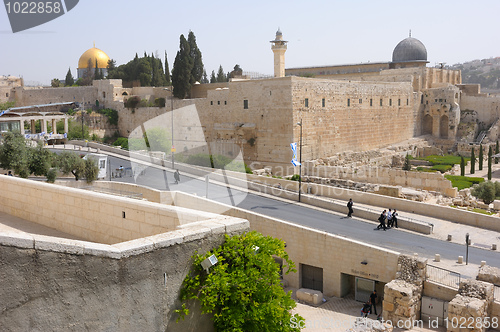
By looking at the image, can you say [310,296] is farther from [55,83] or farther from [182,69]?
[55,83]

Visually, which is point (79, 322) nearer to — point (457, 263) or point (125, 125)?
point (457, 263)

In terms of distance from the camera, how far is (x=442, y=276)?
35.6 ft

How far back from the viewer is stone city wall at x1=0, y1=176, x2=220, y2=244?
5.53 m

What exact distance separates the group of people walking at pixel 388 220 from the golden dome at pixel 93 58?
43237 mm

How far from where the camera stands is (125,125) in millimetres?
38688

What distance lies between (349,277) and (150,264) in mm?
8990

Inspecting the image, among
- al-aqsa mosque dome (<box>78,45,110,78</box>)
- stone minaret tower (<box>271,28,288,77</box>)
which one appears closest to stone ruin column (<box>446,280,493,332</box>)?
stone minaret tower (<box>271,28,288,77</box>)

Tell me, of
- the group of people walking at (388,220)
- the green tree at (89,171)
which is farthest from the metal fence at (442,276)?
the green tree at (89,171)

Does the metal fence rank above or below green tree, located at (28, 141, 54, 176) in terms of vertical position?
below

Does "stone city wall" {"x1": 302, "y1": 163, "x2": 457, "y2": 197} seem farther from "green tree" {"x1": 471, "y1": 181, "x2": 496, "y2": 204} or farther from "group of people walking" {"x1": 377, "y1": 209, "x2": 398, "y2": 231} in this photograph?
"group of people walking" {"x1": 377, "y1": 209, "x2": 398, "y2": 231}

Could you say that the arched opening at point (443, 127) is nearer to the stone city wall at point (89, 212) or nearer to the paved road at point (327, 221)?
the paved road at point (327, 221)

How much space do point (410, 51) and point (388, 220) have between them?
30.8m

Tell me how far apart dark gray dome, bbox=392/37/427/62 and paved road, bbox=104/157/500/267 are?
94.2 feet

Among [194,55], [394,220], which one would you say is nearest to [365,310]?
[394,220]
